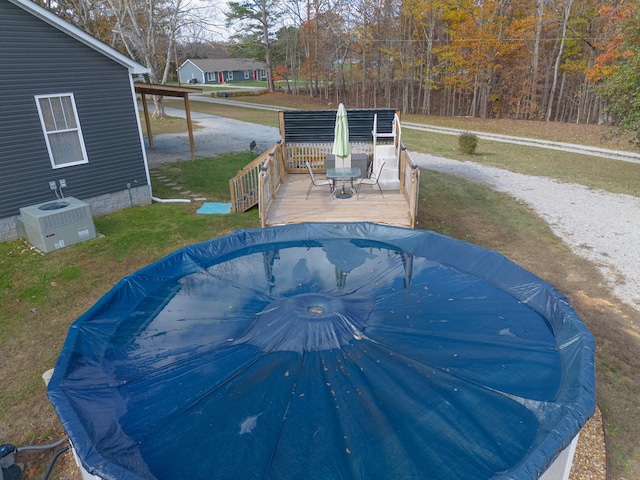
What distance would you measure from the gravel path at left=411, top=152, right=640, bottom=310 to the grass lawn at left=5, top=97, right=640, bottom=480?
319mm

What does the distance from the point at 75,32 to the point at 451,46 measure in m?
25.4

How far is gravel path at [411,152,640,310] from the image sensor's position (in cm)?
738

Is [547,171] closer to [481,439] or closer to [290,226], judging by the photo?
[290,226]

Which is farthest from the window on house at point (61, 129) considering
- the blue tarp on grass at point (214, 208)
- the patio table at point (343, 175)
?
the patio table at point (343, 175)

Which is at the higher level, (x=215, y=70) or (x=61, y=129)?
(x=215, y=70)

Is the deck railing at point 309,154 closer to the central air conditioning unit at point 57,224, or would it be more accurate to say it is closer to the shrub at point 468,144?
the central air conditioning unit at point 57,224

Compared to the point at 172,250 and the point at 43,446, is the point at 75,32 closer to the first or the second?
the point at 172,250

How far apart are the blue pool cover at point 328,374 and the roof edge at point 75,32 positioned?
604 centimetres

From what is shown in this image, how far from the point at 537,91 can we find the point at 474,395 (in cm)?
3277

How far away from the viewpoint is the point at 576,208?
10586 mm

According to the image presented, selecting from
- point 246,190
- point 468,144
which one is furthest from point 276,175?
point 468,144

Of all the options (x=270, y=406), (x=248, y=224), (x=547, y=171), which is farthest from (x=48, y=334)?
(x=547, y=171)

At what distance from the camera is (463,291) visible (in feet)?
18.0

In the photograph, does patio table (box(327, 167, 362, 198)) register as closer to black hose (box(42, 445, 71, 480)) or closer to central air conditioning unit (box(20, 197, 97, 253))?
central air conditioning unit (box(20, 197, 97, 253))
